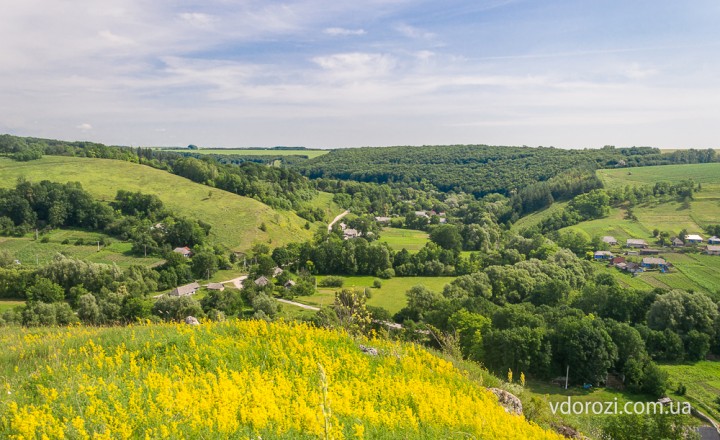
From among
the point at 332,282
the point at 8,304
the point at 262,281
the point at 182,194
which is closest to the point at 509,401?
the point at 262,281

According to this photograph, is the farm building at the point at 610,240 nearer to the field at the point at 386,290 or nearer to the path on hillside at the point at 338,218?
the field at the point at 386,290

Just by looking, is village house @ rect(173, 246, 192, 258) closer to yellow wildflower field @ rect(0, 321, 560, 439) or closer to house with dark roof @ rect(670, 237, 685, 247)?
yellow wildflower field @ rect(0, 321, 560, 439)

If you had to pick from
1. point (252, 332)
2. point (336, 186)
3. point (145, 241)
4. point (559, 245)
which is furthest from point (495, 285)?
point (336, 186)

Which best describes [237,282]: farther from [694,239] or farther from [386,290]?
[694,239]

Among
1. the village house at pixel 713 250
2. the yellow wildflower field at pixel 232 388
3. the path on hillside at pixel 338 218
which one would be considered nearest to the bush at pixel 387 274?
the path on hillside at pixel 338 218

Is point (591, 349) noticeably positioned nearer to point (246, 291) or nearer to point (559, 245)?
point (246, 291)
